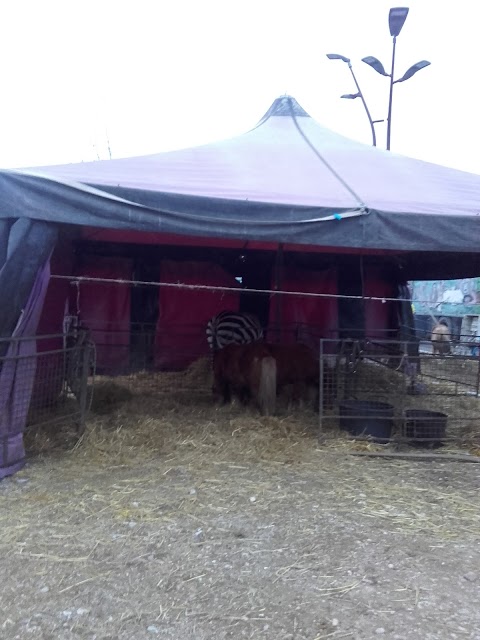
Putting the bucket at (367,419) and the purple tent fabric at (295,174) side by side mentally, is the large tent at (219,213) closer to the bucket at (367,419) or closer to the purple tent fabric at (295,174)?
the purple tent fabric at (295,174)

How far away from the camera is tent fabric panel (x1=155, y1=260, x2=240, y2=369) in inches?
480

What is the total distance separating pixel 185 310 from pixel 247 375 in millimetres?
4259

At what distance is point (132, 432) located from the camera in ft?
23.5

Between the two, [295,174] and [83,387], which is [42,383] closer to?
[83,387]

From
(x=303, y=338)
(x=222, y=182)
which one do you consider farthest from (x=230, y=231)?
(x=303, y=338)

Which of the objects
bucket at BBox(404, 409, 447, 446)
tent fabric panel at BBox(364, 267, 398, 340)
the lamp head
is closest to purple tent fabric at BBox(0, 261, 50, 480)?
bucket at BBox(404, 409, 447, 446)

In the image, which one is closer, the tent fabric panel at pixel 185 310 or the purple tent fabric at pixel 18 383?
the purple tent fabric at pixel 18 383

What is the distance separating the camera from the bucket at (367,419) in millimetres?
7145

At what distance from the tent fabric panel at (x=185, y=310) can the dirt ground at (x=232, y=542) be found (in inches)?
202

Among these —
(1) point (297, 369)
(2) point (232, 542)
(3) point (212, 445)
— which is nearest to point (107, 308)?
(1) point (297, 369)

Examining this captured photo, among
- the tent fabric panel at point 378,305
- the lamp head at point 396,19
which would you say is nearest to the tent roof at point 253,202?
the tent fabric panel at point 378,305

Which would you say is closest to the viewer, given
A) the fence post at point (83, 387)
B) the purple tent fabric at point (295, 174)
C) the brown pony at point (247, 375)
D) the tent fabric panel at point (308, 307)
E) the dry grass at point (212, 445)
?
the dry grass at point (212, 445)

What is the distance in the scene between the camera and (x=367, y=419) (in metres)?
7.14

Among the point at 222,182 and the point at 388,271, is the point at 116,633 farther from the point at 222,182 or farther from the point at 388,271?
the point at 388,271
